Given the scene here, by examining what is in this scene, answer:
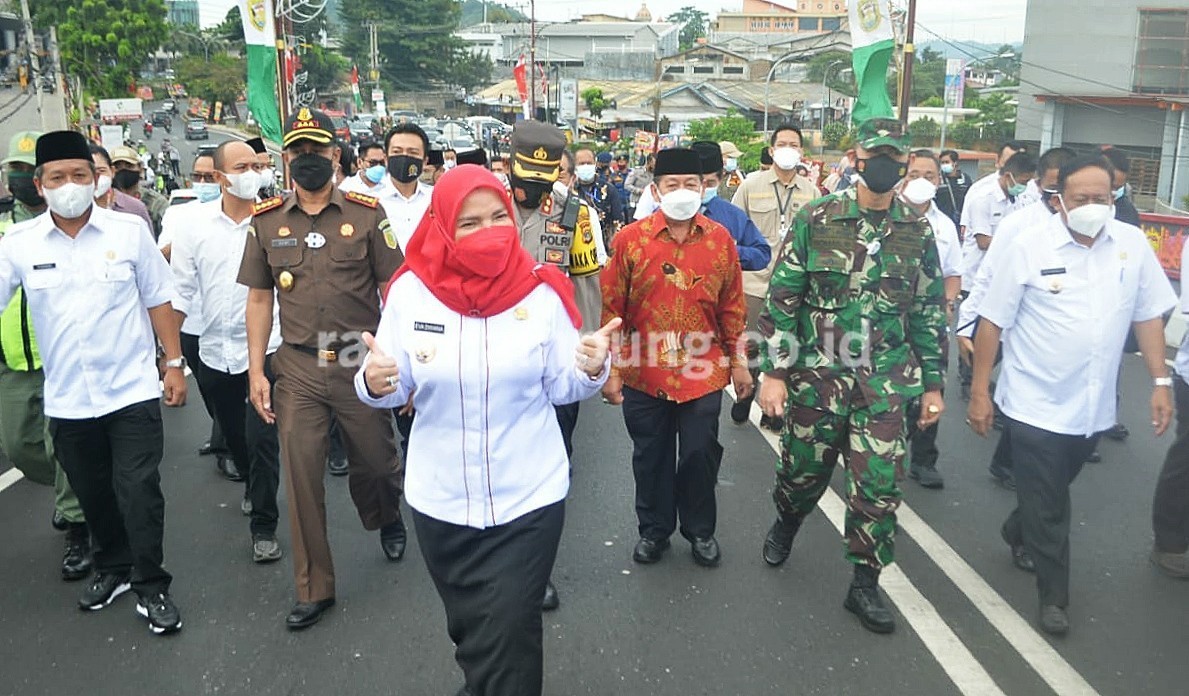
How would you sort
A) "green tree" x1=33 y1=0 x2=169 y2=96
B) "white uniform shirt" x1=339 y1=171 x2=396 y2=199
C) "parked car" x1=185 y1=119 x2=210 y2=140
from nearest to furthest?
1. "white uniform shirt" x1=339 y1=171 x2=396 y2=199
2. "green tree" x1=33 y1=0 x2=169 y2=96
3. "parked car" x1=185 y1=119 x2=210 y2=140

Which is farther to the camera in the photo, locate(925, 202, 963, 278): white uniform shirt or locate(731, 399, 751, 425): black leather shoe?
locate(731, 399, 751, 425): black leather shoe

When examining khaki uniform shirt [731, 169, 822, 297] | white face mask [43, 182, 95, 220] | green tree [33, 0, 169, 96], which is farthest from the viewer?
green tree [33, 0, 169, 96]

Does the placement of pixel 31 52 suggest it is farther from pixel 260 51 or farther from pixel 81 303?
pixel 81 303

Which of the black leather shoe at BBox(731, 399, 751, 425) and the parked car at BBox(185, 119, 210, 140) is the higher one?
the parked car at BBox(185, 119, 210, 140)

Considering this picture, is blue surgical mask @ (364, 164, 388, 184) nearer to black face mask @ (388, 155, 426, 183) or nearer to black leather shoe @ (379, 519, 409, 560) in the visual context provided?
black face mask @ (388, 155, 426, 183)

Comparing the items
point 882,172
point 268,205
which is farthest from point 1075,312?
point 268,205

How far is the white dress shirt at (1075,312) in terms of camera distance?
434 centimetres

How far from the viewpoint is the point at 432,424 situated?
3.12 meters

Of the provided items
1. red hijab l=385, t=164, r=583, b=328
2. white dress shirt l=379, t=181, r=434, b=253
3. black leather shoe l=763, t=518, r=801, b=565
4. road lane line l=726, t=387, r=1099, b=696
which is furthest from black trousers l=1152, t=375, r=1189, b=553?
white dress shirt l=379, t=181, r=434, b=253

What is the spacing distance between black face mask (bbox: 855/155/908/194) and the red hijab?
1.91m

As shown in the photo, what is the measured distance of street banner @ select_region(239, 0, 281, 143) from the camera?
12.6 m

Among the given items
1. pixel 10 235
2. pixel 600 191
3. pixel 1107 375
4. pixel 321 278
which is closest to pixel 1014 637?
pixel 1107 375

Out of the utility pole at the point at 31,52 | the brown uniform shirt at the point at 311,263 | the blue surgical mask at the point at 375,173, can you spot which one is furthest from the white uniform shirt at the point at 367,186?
the utility pole at the point at 31,52

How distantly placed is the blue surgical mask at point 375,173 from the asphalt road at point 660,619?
3.67 m
